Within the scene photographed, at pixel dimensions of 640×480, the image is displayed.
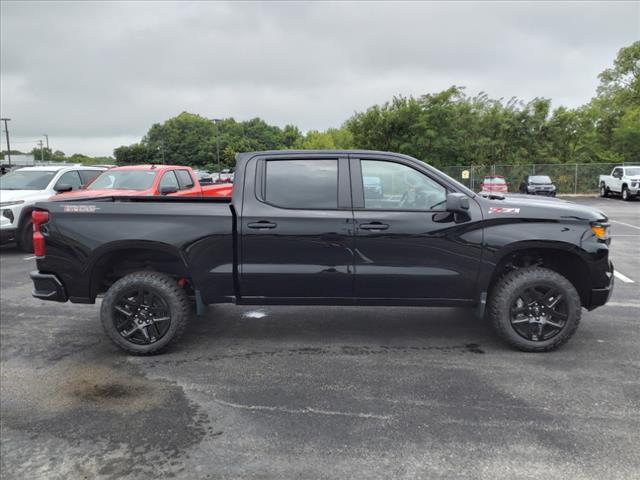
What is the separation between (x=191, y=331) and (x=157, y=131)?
112 meters

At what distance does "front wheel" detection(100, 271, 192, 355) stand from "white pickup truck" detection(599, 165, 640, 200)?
2621 cm

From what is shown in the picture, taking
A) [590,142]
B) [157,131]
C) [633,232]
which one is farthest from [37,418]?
[157,131]

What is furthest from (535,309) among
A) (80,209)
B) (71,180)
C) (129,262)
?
(71,180)

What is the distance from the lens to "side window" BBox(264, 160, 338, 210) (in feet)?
14.8

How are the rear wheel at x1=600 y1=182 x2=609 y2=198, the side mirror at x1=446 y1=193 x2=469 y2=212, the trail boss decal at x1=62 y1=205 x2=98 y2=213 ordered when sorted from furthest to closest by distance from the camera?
the rear wheel at x1=600 y1=182 x2=609 y2=198
the trail boss decal at x1=62 y1=205 x2=98 y2=213
the side mirror at x1=446 y1=193 x2=469 y2=212

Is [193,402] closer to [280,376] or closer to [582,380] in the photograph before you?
[280,376]

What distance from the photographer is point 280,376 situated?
4078 millimetres

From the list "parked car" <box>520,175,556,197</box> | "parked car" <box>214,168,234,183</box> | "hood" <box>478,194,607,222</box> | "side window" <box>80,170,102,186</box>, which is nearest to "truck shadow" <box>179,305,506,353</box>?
"hood" <box>478,194,607,222</box>

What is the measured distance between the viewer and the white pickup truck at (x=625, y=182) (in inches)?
961

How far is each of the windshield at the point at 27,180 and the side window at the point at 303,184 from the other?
8093mm

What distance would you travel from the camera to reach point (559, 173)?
31578 mm

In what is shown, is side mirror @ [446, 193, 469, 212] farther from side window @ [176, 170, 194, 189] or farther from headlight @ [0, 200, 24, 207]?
headlight @ [0, 200, 24, 207]

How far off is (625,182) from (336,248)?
1022 inches

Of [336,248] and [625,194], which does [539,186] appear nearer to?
[625,194]
